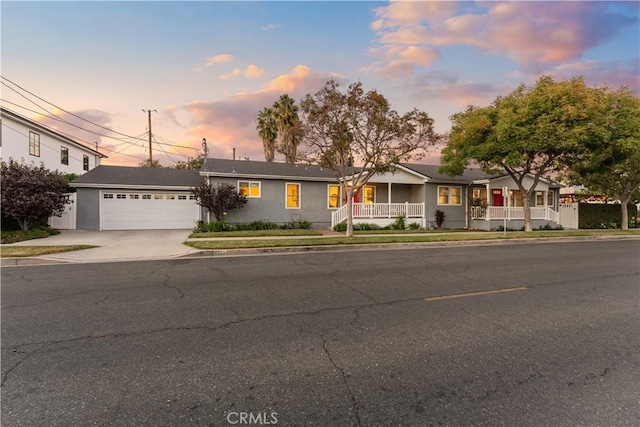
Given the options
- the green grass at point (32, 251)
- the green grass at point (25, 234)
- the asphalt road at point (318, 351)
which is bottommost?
the asphalt road at point (318, 351)

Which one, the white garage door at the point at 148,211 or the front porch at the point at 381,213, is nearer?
the white garage door at the point at 148,211

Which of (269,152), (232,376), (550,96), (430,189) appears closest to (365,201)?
(430,189)

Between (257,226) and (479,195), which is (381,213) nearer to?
(257,226)

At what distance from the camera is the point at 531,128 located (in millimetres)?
16688

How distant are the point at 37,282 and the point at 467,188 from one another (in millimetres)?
25076

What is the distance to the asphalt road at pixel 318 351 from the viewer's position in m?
2.62

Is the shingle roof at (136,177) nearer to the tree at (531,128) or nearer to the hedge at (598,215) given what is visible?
the tree at (531,128)

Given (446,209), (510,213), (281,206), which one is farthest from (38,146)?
(510,213)

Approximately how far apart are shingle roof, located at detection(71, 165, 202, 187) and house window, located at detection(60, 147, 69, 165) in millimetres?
8080

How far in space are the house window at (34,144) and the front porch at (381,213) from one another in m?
22.1

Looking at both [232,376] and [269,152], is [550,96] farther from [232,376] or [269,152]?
[269,152]

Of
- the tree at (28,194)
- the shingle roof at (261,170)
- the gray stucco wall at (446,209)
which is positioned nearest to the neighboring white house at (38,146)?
the tree at (28,194)

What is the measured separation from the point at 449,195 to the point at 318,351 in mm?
22740

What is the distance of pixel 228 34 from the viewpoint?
1402cm
